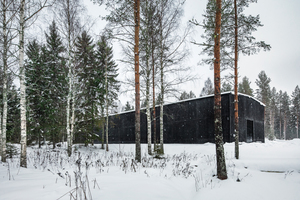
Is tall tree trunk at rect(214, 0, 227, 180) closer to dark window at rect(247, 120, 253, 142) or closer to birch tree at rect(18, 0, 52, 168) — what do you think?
birch tree at rect(18, 0, 52, 168)

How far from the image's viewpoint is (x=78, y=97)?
13680 mm

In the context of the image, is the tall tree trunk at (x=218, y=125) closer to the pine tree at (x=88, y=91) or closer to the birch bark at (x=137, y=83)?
the birch bark at (x=137, y=83)

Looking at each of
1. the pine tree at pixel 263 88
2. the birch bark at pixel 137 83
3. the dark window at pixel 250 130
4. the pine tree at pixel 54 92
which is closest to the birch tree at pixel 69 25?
the pine tree at pixel 54 92

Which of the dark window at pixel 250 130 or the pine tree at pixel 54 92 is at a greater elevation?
the pine tree at pixel 54 92

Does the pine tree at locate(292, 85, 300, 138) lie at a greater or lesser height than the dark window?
greater

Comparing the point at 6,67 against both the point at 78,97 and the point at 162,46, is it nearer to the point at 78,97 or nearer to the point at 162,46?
the point at 78,97

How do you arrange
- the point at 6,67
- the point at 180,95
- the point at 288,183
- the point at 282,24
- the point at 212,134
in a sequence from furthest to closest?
the point at 212,134 → the point at 282,24 → the point at 180,95 → the point at 6,67 → the point at 288,183

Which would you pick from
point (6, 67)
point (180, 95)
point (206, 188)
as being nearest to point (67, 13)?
point (6, 67)

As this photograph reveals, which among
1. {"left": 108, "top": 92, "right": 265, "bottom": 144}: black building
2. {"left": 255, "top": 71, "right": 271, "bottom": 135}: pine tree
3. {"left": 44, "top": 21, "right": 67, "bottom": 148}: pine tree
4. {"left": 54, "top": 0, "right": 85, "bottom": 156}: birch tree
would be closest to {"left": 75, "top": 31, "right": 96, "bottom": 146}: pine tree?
{"left": 44, "top": 21, "right": 67, "bottom": 148}: pine tree

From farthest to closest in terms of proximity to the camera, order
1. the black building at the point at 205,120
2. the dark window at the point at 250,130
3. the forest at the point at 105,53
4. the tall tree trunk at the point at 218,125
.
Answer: the dark window at the point at 250,130 < the black building at the point at 205,120 < the forest at the point at 105,53 < the tall tree trunk at the point at 218,125

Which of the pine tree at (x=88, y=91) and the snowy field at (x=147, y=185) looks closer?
the snowy field at (x=147, y=185)

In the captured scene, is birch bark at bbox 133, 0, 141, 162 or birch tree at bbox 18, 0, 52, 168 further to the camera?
birch bark at bbox 133, 0, 141, 162

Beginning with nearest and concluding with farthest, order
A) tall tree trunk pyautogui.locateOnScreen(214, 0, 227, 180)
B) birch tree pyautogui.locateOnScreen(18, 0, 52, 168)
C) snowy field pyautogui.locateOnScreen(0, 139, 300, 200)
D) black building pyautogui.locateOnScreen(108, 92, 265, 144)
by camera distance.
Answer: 1. snowy field pyautogui.locateOnScreen(0, 139, 300, 200)
2. tall tree trunk pyautogui.locateOnScreen(214, 0, 227, 180)
3. birch tree pyautogui.locateOnScreen(18, 0, 52, 168)
4. black building pyautogui.locateOnScreen(108, 92, 265, 144)

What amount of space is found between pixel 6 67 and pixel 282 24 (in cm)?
1855
